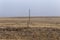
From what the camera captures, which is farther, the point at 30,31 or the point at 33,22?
the point at 33,22

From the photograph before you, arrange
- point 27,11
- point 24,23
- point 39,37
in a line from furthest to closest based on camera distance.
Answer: point 27,11 < point 24,23 < point 39,37

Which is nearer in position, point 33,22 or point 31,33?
point 31,33

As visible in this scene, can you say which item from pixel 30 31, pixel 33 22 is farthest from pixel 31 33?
pixel 33 22

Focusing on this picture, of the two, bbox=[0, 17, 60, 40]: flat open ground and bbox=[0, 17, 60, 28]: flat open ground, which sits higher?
bbox=[0, 17, 60, 28]: flat open ground

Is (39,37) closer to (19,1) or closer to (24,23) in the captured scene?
(24,23)

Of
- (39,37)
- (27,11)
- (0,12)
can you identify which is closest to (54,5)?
(27,11)

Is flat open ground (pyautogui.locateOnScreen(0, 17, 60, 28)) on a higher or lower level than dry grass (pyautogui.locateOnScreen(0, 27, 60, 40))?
higher

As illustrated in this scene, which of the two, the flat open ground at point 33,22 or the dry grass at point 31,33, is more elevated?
the flat open ground at point 33,22

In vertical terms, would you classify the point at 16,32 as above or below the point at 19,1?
below

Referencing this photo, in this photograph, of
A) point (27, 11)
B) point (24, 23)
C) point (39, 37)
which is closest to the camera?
point (39, 37)

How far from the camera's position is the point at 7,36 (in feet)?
2.85

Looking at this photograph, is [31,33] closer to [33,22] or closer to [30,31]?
[30,31]

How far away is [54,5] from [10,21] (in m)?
0.48

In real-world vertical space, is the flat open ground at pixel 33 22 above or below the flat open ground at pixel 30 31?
above
